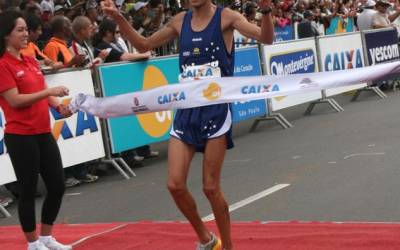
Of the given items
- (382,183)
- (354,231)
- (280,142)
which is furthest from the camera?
(280,142)

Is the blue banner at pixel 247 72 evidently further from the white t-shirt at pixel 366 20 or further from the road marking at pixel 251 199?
the white t-shirt at pixel 366 20

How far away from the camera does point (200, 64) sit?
17.4ft

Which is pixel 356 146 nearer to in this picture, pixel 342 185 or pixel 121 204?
pixel 342 185

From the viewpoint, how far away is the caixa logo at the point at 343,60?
1524 centimetres

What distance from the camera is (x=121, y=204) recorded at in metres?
8.37

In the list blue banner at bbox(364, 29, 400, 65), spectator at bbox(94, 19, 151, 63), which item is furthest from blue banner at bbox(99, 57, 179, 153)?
blue banner at bbox(364, 29, 400, 65)

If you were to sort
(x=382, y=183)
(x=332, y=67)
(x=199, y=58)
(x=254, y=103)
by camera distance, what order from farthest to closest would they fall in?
(x=332, y=67) → (x=254, y=103) → (x=382, y=183) → (x=199, y=58)

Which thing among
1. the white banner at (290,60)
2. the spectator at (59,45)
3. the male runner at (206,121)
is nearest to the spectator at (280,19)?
the white banner at (290,60)

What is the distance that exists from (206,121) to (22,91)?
150 cm

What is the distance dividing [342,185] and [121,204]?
2391 mm

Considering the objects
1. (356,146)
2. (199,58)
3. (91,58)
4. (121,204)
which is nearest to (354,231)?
(199,58)

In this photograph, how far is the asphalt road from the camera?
23.6 feet

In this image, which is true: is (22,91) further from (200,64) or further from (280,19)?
(280,19)

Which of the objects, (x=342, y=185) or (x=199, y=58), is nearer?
(x=199, y=58)
